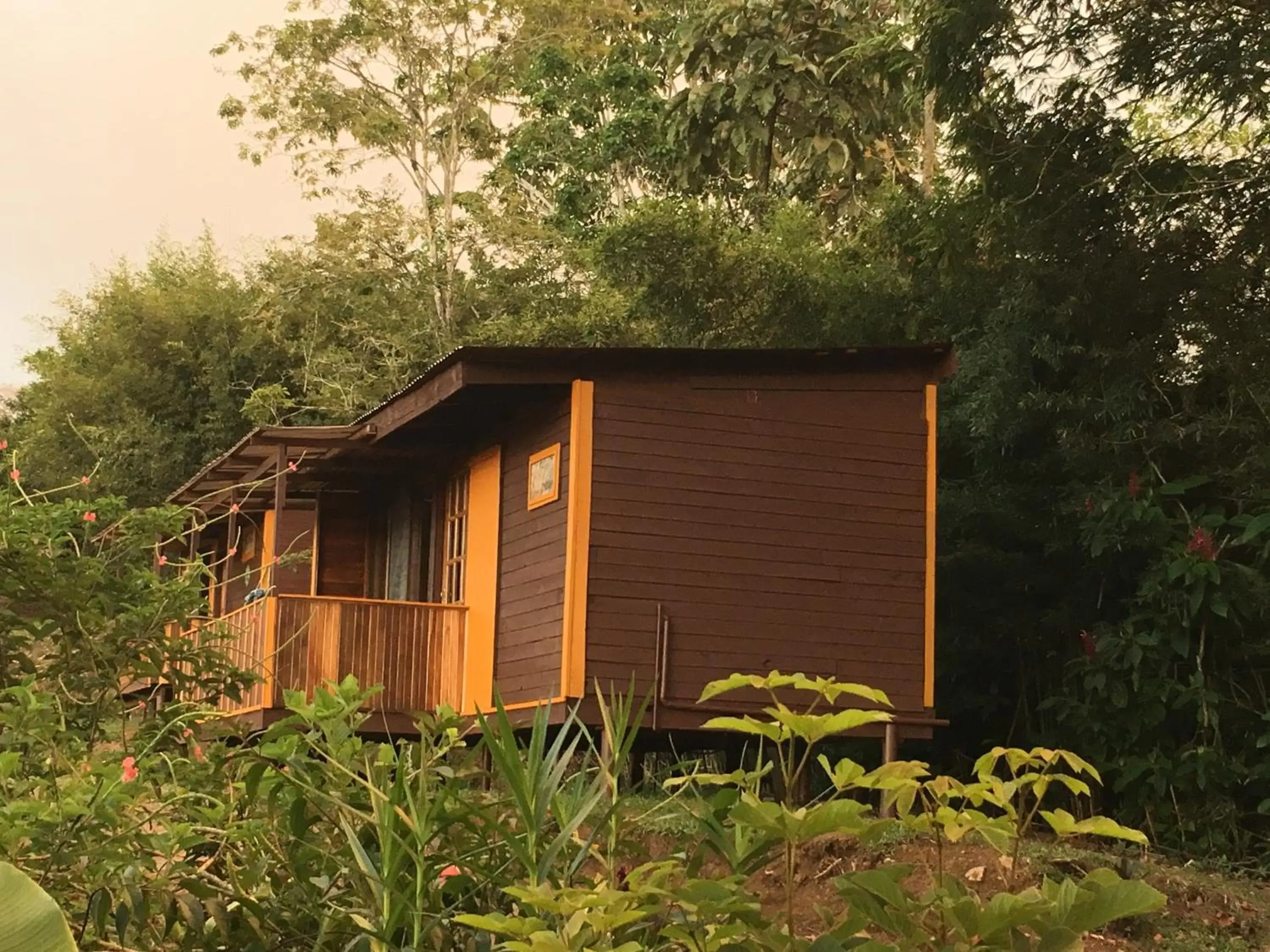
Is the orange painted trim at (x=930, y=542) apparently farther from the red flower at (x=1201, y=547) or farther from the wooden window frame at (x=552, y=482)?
the wooden window frame at (x=552, y=482)

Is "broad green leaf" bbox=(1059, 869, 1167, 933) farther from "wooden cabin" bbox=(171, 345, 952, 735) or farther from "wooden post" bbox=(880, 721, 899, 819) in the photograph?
"wooden post" bbox=(880, 721, 899, 819)

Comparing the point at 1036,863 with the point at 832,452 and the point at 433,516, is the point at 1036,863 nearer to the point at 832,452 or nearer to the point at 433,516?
the point at 832,452

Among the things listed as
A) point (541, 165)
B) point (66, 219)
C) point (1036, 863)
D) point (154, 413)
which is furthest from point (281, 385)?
point (66, 219)

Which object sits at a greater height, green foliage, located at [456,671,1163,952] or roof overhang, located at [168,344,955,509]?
roof overhang, located at [168,344,955,509]

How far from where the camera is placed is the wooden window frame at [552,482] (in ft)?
34.6

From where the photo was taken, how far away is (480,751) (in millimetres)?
2990

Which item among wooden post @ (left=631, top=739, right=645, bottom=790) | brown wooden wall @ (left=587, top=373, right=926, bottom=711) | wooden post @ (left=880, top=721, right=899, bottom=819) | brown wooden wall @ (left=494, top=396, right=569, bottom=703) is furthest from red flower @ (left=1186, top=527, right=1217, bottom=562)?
brown wooden wall @ (left=494, top=396, right=569, bottom=703)

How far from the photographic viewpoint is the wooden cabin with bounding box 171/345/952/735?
10.2 metres

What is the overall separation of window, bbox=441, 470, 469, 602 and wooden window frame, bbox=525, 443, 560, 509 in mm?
1539

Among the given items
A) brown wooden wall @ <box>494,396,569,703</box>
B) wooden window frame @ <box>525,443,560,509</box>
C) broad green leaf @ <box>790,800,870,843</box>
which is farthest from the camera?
wooden window frame @ <box>525,443,560,509</box>

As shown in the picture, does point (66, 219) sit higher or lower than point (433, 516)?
higher

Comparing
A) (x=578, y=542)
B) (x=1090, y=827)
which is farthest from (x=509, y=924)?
(x=578, y=542)

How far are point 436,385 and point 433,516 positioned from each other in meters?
3.19

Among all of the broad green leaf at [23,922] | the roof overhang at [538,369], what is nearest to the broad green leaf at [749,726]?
the broad green leaf at [23,922]
